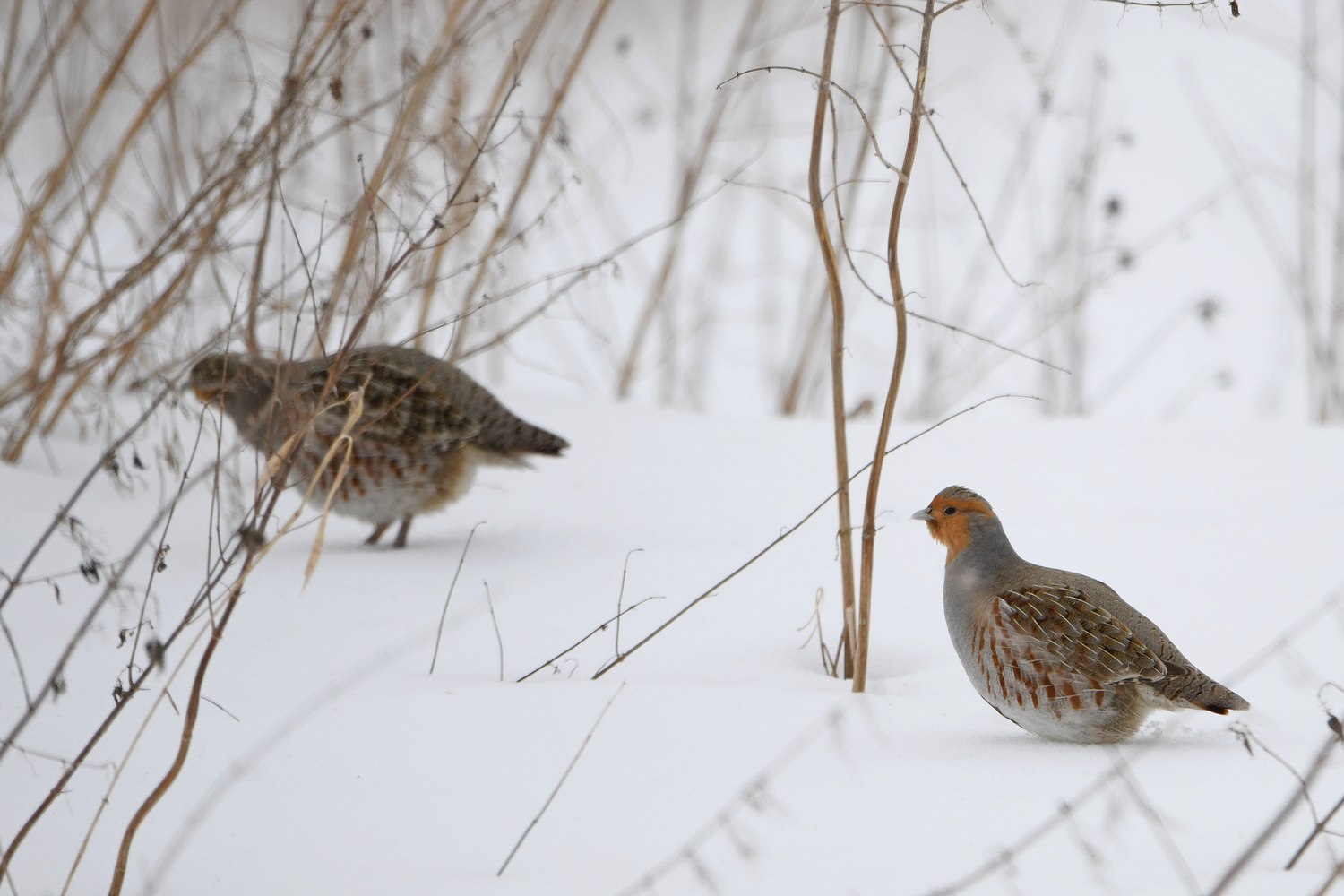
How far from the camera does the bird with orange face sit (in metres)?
2.26

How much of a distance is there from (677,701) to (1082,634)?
2.45 ft

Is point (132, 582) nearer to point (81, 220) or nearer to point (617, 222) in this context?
point (81, 220)

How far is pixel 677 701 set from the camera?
2488 mm

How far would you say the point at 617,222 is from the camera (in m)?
9.40

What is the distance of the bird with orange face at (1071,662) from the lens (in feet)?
7.41

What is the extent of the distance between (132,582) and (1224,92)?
9.01m

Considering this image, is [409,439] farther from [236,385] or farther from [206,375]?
[206,375]

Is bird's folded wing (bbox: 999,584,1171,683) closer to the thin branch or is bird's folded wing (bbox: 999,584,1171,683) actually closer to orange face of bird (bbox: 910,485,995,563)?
orange face of bird (bbox: 910,485,995,563)

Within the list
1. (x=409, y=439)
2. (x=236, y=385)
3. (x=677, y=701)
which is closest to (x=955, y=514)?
(x=677, y=701)

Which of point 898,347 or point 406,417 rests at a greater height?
point 406,417

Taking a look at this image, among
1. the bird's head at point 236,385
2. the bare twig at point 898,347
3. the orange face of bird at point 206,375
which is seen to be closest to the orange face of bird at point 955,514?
the bare twig at point 898,347

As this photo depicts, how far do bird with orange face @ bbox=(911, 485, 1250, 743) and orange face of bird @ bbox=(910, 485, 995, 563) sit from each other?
0.13m

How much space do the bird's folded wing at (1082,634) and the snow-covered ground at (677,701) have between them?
0.43ft

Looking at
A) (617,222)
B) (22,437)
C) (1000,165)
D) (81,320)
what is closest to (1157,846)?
(81,320)
